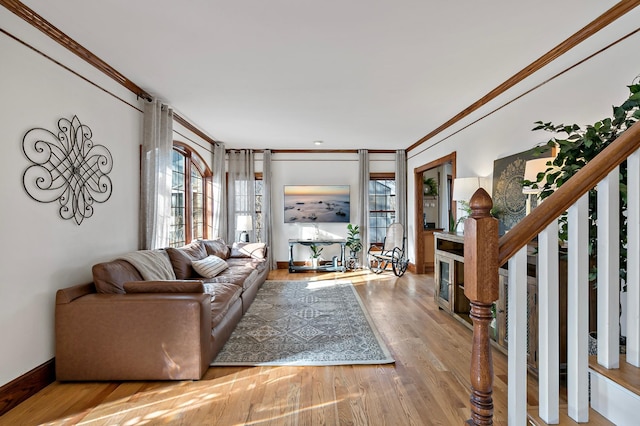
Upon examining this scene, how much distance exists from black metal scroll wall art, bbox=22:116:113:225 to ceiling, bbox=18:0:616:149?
772mm

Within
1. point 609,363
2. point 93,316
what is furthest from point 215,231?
point 609,363

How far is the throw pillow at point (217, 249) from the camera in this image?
5.19 meters

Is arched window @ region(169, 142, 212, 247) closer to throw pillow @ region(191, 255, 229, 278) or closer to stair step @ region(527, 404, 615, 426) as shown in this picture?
throw pillow @ region(191, 255, 229, 278)

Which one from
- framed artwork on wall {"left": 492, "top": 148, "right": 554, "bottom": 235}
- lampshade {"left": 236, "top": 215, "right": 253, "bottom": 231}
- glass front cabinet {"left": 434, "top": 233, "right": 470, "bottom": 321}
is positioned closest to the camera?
framed artwork on wall {"left": 492, "top": 148, "right": 554, "bottom": 235}

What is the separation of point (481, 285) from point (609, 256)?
17.8 inches

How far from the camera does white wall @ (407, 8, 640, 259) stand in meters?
2.31

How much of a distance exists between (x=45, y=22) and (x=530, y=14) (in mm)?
3394

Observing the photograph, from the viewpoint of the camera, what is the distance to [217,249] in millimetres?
5336

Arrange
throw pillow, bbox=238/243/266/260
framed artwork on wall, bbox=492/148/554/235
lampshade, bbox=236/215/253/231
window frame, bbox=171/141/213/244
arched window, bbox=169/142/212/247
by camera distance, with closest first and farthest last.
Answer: framed artwork on wall, bbox=492/148/554/235, arched window, bbox=169/142/212/247, window frame, bbox=171/141/213/244, throw pillow, bbox=238/243/266/260, lampshade, bbox=236/215/253/231

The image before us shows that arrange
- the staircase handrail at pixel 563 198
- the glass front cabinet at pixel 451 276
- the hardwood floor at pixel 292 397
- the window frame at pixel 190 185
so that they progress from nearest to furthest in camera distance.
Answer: the staircase handrail at pixel 563 198 → the hardwood floor at pixel 292 397 → the glass front cabinet at pixel 451 276 → the window frame at pixel 190 185

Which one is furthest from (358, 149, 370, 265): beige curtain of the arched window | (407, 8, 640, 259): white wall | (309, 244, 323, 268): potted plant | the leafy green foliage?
the arched window

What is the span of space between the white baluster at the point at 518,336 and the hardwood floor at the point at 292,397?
1038 millimetres

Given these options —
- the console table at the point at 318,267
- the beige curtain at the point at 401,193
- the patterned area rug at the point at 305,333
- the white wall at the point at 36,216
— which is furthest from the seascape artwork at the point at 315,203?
the white wall at the point at 36,216

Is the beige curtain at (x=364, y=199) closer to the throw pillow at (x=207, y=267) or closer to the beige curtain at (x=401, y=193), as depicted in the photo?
the beige curtain at (x=401, y=193)
